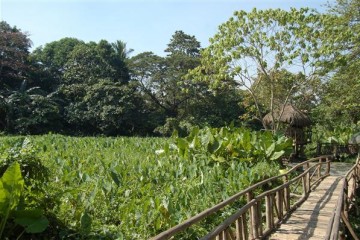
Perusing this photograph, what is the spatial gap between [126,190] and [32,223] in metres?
2.84

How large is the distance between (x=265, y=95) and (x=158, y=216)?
674 inches

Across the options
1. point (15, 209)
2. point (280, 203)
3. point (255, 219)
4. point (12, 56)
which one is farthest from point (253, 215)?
point (12, 56)

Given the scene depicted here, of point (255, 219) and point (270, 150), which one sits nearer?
point (255, 219)

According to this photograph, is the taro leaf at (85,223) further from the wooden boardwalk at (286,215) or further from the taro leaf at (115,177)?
the taro leaf at (115,177)

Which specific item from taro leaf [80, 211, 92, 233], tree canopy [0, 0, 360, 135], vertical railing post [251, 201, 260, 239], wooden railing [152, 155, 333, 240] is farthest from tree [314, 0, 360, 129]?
taro leaf [80, 211, 92, 233]

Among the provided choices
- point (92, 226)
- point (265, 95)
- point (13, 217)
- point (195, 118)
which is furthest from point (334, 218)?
point (195, 118)

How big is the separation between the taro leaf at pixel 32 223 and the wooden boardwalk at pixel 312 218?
3.46m

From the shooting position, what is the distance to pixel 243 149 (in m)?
11.8

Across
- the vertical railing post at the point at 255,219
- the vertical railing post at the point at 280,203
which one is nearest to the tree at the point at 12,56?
the vertical railing post at the point at 280,203

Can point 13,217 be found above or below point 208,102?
below

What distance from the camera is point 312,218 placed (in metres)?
7.53

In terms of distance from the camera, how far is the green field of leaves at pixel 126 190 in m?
5.07

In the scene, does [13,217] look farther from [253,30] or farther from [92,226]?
[253,30]

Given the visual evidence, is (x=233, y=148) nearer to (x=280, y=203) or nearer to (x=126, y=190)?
(x=280, y=203)
